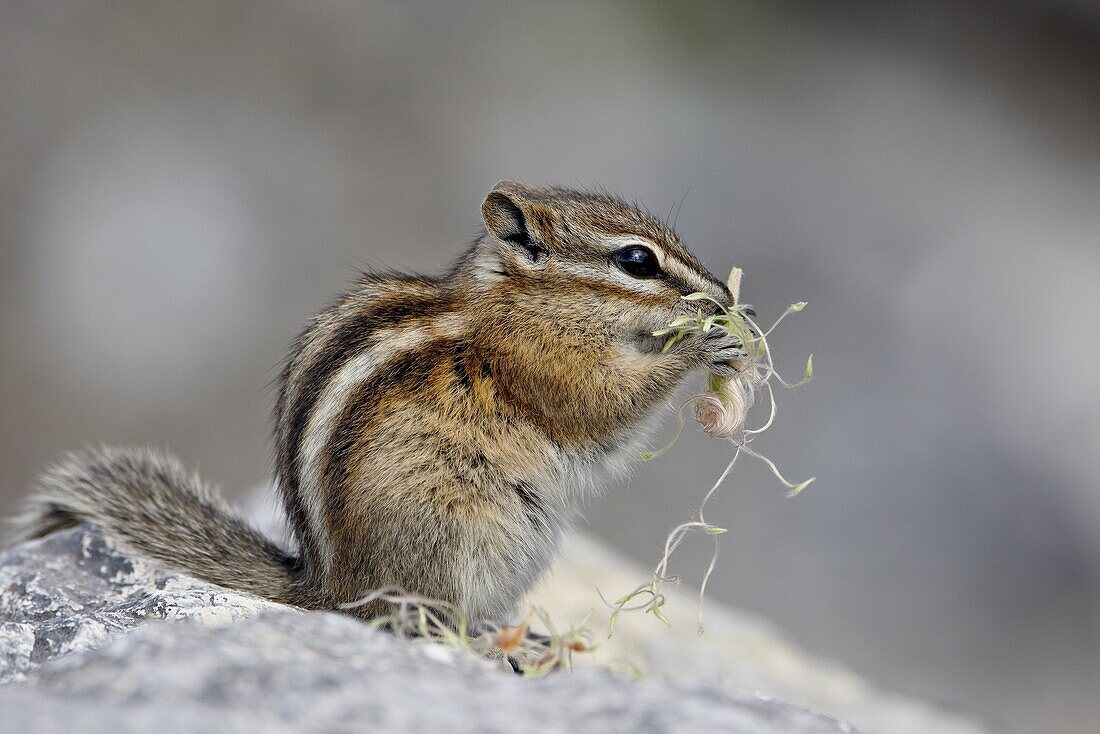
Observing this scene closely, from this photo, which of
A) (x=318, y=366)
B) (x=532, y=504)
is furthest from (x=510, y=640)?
(x=318, y=366)

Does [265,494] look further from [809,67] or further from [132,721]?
[809,67]

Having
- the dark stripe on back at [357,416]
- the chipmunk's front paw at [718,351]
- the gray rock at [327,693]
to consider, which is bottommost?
the gray rock at [327,693]

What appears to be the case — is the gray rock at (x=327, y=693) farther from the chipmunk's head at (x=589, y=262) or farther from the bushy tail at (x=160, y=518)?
the chipmunk's head at (x=589, y=262)

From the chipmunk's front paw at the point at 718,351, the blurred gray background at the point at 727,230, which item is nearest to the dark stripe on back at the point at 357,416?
the chipmunk's front paw at the point at 718,351

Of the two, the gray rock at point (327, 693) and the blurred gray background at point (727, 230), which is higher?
the blurred gray background at point (727, 230)

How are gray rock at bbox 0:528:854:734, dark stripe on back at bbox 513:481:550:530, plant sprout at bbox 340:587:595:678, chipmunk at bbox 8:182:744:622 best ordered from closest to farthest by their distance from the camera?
gray rock at bbox 0:528:854:734, plant sprout at bbox 340:587:595:678, chipmunk at bbox 8:182:744:622, dark stripe on back at bbox 513:481:550:530

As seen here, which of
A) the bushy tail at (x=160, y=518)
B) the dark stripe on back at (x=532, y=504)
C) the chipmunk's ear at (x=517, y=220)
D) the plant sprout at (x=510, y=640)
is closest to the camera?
the plant sprout at (x=510, y=640)

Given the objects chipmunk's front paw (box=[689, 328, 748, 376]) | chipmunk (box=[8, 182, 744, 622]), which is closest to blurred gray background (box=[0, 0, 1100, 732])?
chipmunk's front paw (box=[689, 328, 748, 376])

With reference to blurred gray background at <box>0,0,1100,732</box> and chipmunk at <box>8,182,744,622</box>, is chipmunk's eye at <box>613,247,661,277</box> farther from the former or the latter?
blurred gray background at <box>0,0,1100,732</box>

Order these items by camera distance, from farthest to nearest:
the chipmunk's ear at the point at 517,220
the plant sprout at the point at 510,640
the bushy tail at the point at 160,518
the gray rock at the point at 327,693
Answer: the chipmunk's ear at the point at 517,220
the bushy tail at the point at 160,518
the plant sprout at the point at 510,640
the gray rock at the point at 327,693
